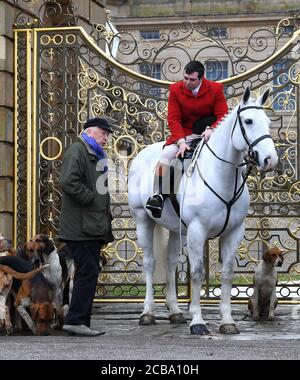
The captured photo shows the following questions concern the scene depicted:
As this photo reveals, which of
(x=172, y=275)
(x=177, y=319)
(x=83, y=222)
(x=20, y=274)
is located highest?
(x=83, y=222)

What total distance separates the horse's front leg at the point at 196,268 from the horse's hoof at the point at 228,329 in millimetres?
163

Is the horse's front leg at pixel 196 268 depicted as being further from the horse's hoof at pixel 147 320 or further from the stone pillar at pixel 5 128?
the stone pillar at pixel 5 128

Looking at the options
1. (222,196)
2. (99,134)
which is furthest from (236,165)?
(99,134)

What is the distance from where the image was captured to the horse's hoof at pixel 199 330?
11.8m

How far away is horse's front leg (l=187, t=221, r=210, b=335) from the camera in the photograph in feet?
39.1

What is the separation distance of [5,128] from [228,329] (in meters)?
5.09

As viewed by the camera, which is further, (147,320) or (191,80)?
(147,320)

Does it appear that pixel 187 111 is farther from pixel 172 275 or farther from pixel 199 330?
pixel 199 330

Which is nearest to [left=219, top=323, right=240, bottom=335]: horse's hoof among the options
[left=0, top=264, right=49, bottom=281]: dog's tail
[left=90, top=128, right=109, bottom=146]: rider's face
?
[left=0, top=264, right=49, bottom=281]: dog's tail

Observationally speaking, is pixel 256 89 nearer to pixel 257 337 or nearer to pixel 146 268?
pixel 146 268

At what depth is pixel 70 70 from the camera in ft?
52.3

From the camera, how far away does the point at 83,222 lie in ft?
38.8

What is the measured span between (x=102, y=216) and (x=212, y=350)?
7.97 ft
